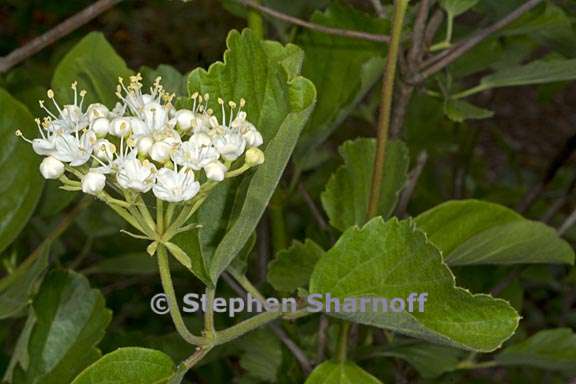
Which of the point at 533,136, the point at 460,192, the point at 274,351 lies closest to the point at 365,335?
the point at 274,351

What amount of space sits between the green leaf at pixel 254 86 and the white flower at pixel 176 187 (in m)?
0.04

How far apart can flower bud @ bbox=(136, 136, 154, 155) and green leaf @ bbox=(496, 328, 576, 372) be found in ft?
2.05

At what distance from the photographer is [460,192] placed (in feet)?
5.21

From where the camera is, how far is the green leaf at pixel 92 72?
3.72 feet

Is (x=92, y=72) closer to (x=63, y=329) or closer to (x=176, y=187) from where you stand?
(x=63, y=329)

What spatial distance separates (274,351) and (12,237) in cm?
38

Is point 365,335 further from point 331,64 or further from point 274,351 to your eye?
point 331,64

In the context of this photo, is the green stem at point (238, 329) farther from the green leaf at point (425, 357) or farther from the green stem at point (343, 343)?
the green leaf at point (425, 357)

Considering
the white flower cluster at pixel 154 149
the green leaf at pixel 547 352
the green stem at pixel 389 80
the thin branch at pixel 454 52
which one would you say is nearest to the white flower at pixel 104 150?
the white flower cluster at pixel 154 149

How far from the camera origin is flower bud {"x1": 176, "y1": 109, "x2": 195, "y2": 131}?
31.8 inches

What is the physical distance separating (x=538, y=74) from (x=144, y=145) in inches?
17.7

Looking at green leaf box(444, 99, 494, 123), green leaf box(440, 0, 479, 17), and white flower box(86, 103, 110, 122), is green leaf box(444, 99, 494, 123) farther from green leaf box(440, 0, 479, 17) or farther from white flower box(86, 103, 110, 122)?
white flower box(86, 103, 110, 122)

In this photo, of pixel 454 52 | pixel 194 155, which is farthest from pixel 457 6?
pixel 194 155

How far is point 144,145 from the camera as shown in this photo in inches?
30.8
